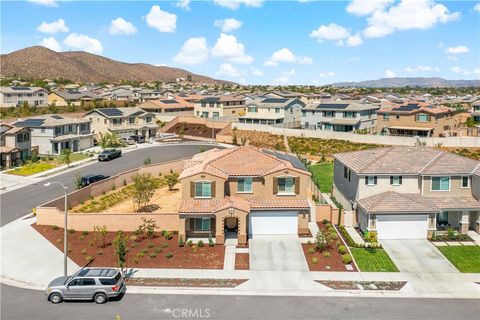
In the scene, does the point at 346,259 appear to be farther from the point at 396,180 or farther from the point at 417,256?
the point at 396,180

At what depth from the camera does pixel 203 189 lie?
1527 inches

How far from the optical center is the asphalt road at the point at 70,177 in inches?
1780

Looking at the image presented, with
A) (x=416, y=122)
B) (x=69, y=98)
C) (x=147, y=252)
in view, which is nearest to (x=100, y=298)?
(x=147, y=252)

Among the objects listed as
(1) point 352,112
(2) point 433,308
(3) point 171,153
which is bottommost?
(2) point 433,308

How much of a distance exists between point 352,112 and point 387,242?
5628 centimetres

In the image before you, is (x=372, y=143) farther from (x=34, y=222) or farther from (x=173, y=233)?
(x=34, y=222)

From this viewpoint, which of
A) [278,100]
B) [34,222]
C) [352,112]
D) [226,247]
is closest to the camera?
[226,247]

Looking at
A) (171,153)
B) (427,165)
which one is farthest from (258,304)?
(171,153)

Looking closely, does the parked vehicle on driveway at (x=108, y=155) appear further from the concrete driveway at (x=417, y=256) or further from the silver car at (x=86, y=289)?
the concrete driveway at (x=417, y=256)

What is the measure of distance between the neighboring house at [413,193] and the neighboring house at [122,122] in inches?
2119

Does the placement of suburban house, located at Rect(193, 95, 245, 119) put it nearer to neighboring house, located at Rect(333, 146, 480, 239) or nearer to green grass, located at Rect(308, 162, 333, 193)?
green grass, located at Rect(308, 162, 333, 193)

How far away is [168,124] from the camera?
102 m

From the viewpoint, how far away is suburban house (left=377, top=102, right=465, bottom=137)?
282 feet

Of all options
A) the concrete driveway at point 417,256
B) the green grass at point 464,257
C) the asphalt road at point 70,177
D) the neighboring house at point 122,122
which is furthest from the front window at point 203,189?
the neighboring house at point 122,122
